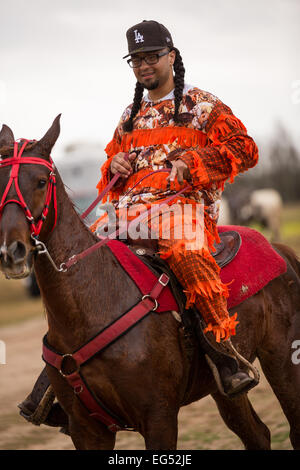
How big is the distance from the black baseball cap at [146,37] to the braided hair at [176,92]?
0.59 ft

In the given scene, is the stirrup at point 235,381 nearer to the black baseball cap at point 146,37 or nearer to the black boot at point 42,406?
the black boot at point 42,406

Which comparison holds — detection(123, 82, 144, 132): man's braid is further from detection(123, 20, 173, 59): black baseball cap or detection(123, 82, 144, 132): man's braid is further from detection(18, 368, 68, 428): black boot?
detection(18, 368, 68, 428): black boot

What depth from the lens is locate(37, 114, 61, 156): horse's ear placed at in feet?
10.5

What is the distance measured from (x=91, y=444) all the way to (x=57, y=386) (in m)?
0.41

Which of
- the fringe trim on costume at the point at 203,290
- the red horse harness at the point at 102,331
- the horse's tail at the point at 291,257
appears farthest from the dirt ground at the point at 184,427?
the red horse harness at the point at 102,331

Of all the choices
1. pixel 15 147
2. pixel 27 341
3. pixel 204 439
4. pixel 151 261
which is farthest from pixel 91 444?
pixel 27 341

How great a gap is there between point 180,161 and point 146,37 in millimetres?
817

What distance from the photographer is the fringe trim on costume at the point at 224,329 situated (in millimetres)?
3596

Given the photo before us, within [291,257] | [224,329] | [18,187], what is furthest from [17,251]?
[291,257]

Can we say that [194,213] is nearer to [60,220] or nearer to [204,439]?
[60,220]

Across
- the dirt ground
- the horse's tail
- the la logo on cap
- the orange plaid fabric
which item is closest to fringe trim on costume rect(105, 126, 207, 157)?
the orange plaid fabric

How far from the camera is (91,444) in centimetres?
362

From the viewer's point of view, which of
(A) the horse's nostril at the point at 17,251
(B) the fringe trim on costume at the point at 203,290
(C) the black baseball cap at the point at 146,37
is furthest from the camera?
(C) the black baseball cap at the point at 146,37

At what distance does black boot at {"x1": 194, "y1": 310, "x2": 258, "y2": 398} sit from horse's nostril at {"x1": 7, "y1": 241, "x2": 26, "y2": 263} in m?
1.22
